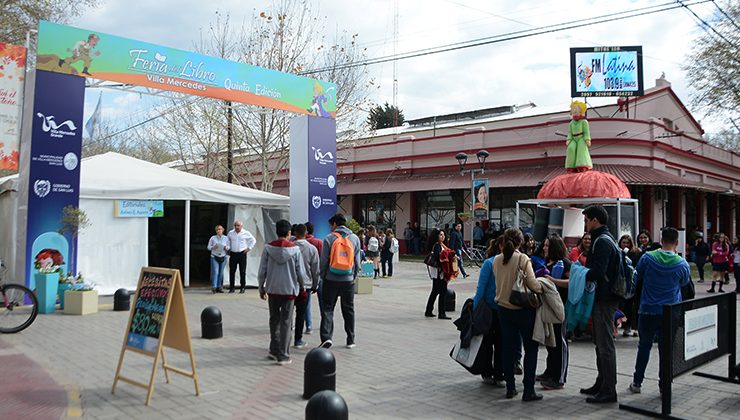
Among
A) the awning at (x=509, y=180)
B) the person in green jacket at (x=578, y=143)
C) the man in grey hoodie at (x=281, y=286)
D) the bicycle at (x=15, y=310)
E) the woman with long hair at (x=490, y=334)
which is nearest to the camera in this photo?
the woman with long hair at (x=490, y=334)

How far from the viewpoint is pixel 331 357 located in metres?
5.77

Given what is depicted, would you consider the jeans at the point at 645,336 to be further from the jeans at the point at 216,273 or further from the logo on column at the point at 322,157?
the jeans at the point at 216,273

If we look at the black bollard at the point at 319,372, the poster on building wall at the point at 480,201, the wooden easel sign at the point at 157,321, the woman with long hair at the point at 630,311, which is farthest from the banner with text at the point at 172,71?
the black bollard at the point at 319,372

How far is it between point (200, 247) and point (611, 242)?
1465cm

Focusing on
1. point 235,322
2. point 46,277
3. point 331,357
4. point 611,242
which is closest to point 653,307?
point 611,242

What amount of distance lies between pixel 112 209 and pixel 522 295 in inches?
443

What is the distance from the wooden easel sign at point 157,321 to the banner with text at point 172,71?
7.45 m

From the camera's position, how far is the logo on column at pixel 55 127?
36.9 ft

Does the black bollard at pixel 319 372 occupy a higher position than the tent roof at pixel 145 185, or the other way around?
the tent roof at pixel 145 185

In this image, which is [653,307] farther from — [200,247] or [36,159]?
[200,247]

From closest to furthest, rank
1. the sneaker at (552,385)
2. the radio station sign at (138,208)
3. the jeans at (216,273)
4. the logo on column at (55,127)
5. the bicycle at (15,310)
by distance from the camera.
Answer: the sneaker at (552,385)
the bicycle at (15,310)
the logo on column at (55,127)
the radio station sign at (138,208)
the jeans at (216,273)

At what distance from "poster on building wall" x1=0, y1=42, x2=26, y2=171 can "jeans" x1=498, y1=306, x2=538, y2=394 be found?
1061 cm

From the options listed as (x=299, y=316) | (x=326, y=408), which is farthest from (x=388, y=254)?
(x=326, y=408)

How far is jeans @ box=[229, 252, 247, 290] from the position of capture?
1453 cm
